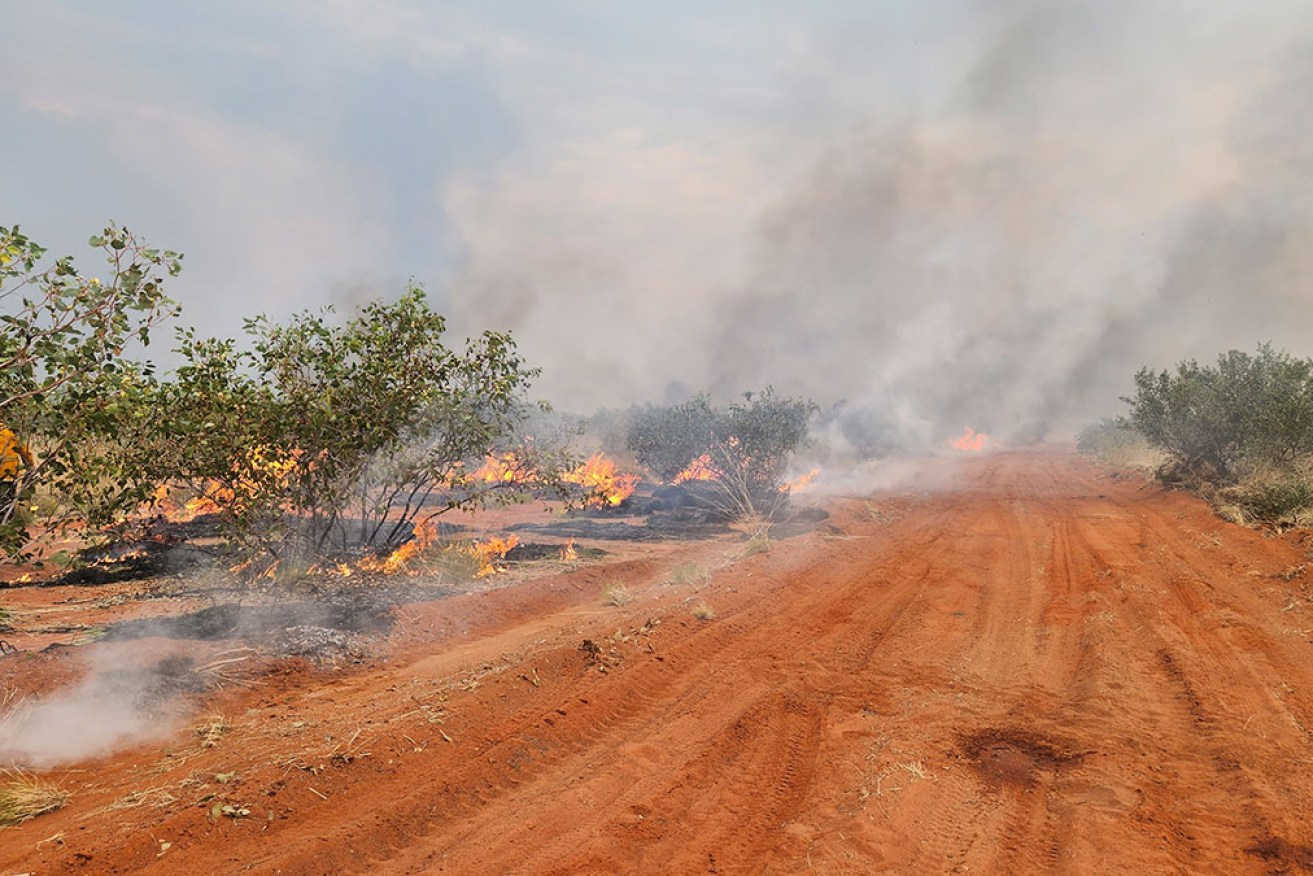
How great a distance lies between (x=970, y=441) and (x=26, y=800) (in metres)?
51.3

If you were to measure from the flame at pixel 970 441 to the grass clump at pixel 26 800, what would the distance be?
47.3m

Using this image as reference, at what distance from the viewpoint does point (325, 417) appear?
29.3 ft

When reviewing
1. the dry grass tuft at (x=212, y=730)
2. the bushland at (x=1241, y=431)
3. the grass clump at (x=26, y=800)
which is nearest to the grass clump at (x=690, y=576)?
the dry grass tuft at (x=212, y=730)

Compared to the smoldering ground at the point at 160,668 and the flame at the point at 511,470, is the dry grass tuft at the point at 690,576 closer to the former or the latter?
the flame at the point at 511,470

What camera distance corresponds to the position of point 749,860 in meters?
4.04

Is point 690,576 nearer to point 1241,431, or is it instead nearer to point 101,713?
point 101,713

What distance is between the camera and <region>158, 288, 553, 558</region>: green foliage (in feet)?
27.0

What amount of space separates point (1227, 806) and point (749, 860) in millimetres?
3247

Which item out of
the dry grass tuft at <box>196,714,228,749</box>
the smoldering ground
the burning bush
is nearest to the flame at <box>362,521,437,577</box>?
the smoldering ground

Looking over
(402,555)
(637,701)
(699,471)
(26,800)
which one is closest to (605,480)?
(699,471)

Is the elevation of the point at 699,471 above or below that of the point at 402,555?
above

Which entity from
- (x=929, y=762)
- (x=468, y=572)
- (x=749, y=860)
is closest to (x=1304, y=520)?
(x=929, y=762)

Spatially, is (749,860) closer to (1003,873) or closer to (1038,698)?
(1003,873)

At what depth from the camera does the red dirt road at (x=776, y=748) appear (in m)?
4.08
